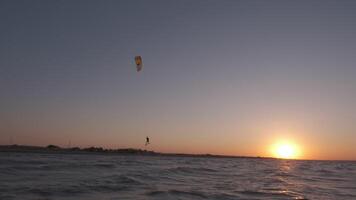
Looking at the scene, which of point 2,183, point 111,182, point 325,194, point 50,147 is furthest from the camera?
point 50,147

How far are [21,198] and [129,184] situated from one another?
7306mm

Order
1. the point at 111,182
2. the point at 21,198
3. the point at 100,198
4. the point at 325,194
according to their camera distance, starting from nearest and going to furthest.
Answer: the point at 21,198 < the point at 100,198 < the point at 325,194 < the point at 111,182

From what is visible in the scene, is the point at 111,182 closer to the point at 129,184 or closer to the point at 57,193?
the point at 129,184

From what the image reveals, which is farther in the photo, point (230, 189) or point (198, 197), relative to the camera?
point (230, 189)

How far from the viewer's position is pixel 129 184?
21688mm

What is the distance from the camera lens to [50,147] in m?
146

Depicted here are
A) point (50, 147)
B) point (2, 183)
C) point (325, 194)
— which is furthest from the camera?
point (50, 147)

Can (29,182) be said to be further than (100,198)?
Yes

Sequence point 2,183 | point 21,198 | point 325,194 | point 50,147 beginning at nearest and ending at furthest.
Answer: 1. point 21,198
2. point 2,183
3. point 325,194
4. point 50,147

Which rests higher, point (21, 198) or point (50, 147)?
point (50, 147)

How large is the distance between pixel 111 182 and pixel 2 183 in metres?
5.56

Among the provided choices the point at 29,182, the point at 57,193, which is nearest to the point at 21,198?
the point at 57,193

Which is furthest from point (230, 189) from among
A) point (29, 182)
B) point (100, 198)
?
point (29, 182)

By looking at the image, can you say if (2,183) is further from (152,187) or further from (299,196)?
(299,196)
